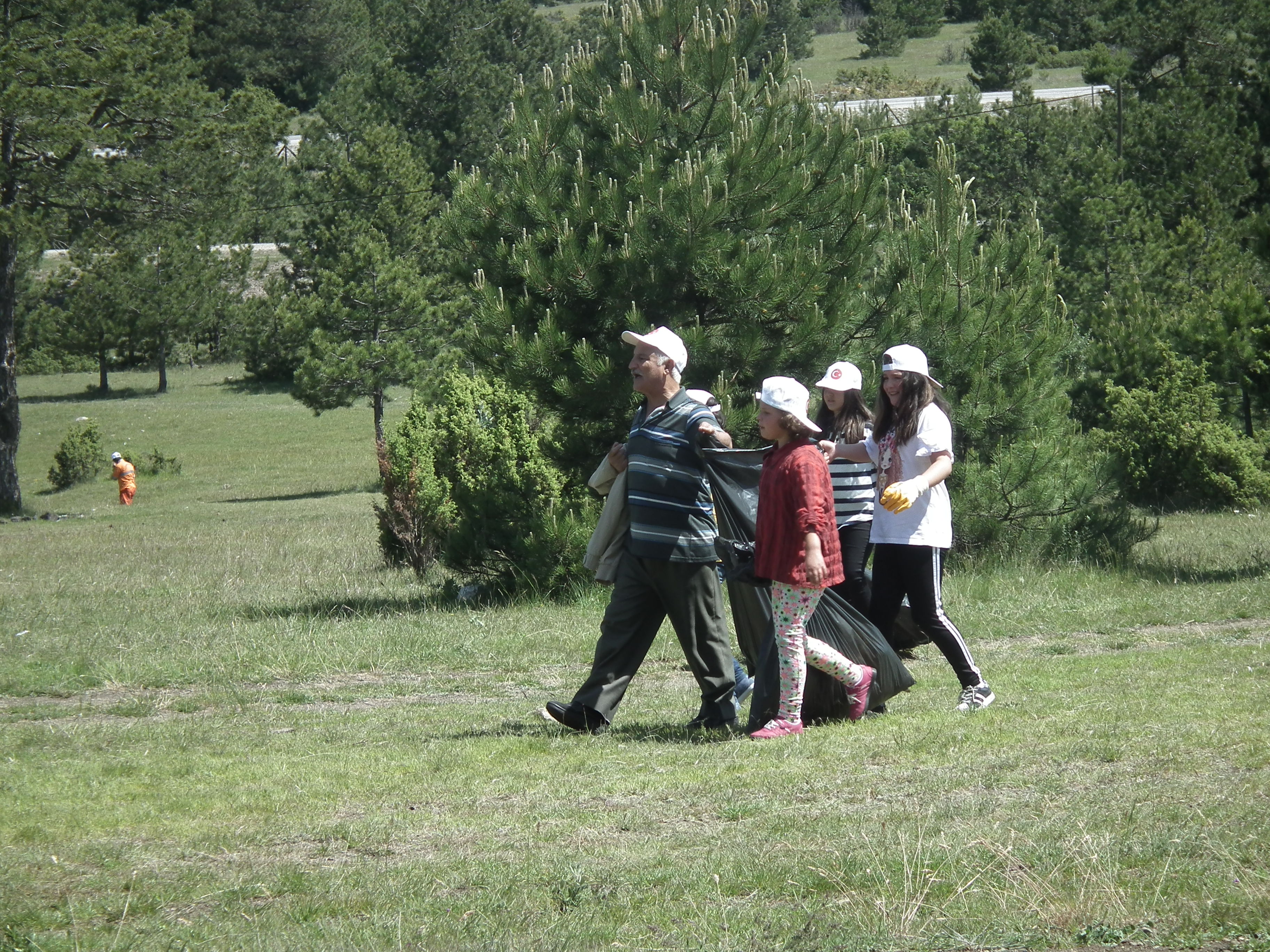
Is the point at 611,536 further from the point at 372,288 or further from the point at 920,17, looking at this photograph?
the point at 920,17

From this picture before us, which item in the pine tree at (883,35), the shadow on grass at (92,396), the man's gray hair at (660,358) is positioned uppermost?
the pine tree at (883,35)

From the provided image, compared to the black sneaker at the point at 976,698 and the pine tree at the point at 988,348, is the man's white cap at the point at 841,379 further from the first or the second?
the pine tree at the point at 988,348

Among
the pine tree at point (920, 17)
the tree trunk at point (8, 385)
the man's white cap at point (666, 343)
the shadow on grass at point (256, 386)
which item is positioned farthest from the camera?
the pine tree at point (920, 17)

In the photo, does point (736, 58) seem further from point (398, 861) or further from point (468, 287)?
point (398, 861)

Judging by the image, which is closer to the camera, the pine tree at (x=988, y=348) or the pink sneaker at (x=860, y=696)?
the pink sneaker at (x=860, y=696)

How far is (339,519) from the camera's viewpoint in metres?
25.8

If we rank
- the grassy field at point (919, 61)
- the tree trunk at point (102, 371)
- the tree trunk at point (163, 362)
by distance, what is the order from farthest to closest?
the grassy field at point (919, 61) < the tree trunk at point (163, 362) < the tree trunk at point (102, 371)

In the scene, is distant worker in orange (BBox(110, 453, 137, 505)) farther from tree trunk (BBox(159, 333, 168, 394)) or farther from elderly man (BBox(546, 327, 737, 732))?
elderly man (BBox(546, 327, 737, 732))

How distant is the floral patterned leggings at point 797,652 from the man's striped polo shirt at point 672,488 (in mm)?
514

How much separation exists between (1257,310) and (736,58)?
34.0 feet

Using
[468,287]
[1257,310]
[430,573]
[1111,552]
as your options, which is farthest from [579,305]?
[1257,310]

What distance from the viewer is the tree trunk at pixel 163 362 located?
53.5 meters

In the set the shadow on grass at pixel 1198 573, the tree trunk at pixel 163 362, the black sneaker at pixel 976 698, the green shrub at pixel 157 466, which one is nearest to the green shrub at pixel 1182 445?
the shadow on grass at pixel 1198 573

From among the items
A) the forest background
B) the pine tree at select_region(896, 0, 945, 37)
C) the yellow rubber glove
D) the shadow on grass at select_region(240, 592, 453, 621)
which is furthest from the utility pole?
the pine tree at select_region(896, 0, 945, 37)
